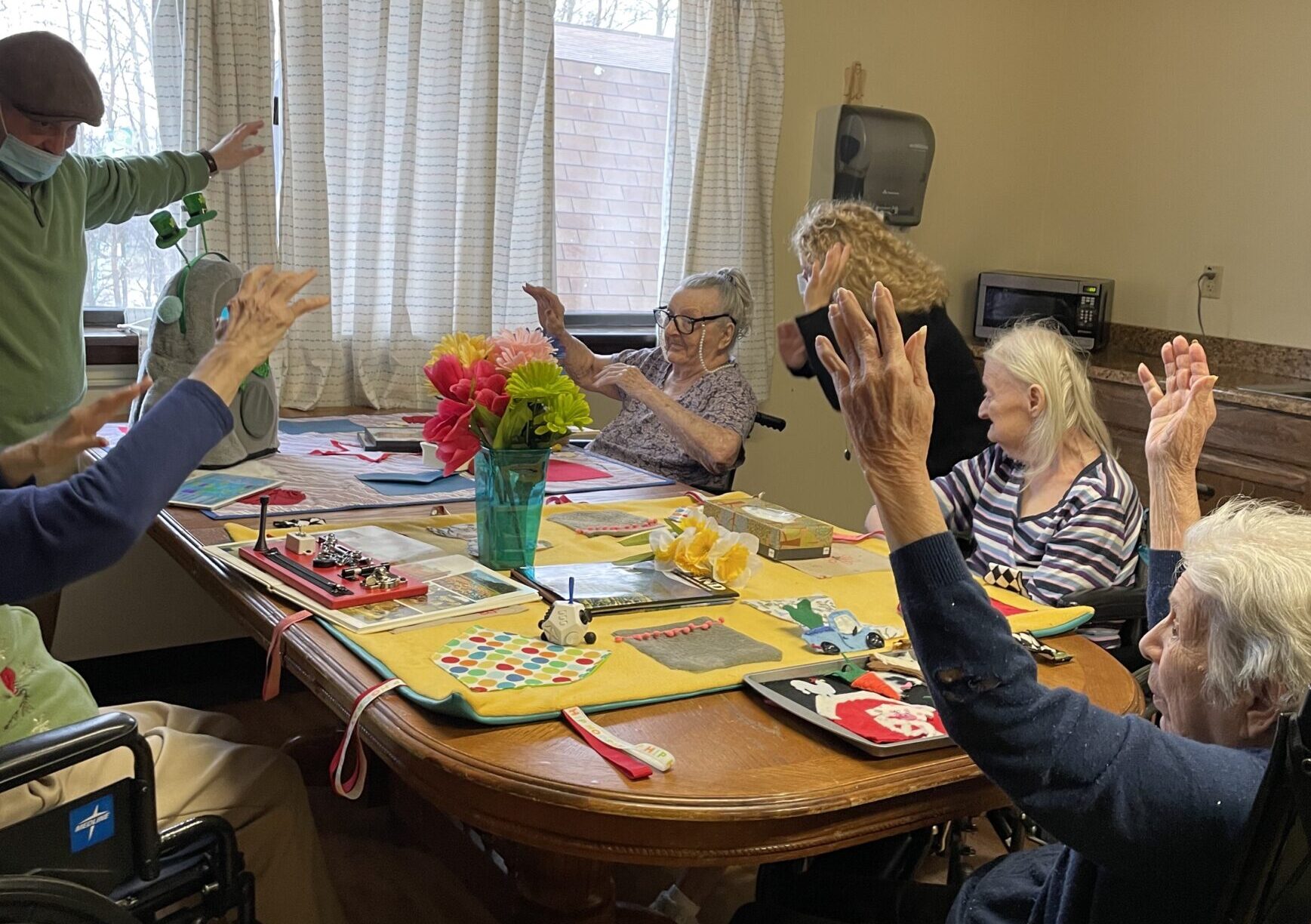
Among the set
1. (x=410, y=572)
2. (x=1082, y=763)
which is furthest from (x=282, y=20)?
(x=1082, y=763)

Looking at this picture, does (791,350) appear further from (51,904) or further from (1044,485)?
(51,904)

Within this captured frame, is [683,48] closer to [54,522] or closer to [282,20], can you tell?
[282,20]

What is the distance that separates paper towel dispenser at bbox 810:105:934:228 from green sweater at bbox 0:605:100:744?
319 centimetres

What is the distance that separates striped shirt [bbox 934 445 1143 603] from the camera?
2.13 m

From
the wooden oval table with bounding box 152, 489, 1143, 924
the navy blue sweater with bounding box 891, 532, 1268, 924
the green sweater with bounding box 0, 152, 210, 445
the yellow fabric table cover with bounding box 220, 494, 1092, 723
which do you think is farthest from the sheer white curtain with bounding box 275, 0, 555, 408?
the navy blue sweater with bounding box 891, 532, 1268, 924

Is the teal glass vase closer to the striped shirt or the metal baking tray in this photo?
the metal baking tray

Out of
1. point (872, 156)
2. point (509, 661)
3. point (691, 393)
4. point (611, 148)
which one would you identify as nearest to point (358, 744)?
point (509, 661)

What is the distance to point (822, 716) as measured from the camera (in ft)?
4.55

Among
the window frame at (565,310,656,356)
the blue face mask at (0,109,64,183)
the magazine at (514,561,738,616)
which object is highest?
the blue face mask at (0,109,64,183)

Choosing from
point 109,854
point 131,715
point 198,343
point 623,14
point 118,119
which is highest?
point 623,14

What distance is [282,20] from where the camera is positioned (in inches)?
128

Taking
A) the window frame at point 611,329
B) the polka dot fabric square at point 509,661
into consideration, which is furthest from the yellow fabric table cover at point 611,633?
the window frame at point 611,329

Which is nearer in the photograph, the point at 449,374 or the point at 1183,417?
the point at 1183,417

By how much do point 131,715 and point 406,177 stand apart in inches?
88.8
